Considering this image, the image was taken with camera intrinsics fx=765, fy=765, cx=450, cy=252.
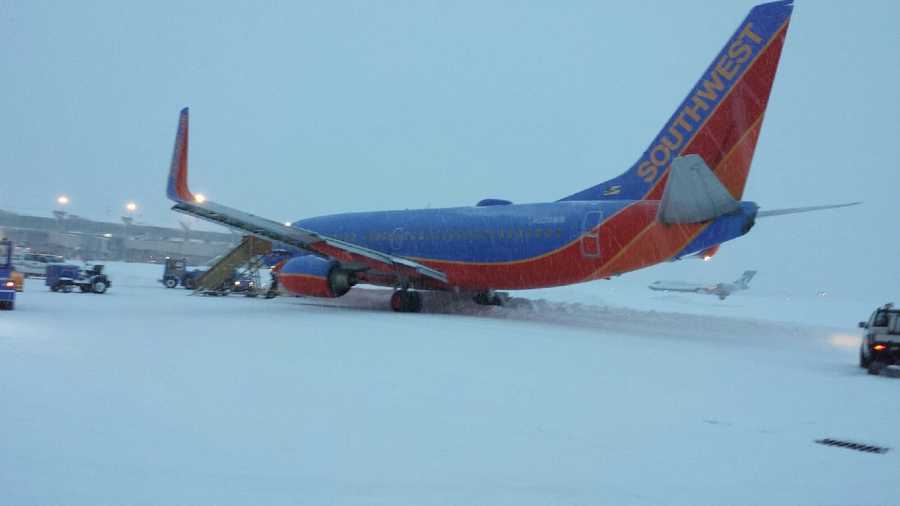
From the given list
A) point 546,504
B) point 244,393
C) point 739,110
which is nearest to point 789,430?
point 546,504

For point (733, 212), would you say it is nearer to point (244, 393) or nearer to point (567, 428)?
point (567, 428)

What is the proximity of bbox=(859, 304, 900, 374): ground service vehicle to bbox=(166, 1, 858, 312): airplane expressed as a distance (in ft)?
10.2

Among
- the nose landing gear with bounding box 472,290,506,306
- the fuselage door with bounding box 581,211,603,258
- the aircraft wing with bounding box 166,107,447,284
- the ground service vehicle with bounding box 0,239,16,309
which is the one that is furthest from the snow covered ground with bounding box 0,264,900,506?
the nose landing gear with bounding box 472,290,506,306

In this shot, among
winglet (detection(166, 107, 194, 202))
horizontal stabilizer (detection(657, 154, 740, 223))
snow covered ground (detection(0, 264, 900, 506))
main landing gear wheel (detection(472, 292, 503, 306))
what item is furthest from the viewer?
main landing gear wheel (detection(472, 292, 503, 306))

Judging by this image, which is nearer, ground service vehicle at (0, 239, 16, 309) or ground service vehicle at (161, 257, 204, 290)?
ground service vehicle at (0, 239, 16, 309)

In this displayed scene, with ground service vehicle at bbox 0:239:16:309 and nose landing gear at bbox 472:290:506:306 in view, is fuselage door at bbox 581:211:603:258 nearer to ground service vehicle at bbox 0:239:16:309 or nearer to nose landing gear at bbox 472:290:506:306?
nose landing gear at bbox 472:290:506:306

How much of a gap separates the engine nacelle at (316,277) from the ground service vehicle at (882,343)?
485 inches

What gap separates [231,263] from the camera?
2483 centimetres

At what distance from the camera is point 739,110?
49.5 ft

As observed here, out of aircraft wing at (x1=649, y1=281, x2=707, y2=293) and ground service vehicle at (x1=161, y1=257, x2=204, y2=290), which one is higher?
aircraft wing at (x1=649, y1=281, x2=707, y2=293)

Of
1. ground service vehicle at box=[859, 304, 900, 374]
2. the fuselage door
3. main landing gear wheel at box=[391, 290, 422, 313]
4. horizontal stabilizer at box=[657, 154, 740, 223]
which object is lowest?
ground service vehicle at box=[859, 304, 900, 374]

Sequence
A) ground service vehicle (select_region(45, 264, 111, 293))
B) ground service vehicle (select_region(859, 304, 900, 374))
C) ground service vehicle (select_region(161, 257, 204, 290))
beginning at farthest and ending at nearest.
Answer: ground service vehicle (select_region(161, 257, 204, 290)) → ground service vehicle (select_region(45, 264, 111, 293)) → ground service vehicle (select_region(859, 304, 900, 374))

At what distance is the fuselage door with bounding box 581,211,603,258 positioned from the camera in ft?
53.3

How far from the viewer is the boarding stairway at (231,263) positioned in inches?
967
